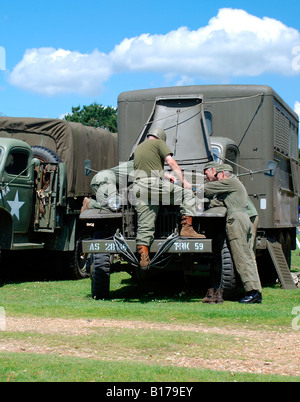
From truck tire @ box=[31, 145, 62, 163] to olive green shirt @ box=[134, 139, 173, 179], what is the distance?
4.74 metres

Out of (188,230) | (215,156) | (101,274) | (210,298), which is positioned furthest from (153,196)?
(215,156)

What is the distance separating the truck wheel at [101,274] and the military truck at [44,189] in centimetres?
298

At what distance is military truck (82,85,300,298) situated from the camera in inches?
363

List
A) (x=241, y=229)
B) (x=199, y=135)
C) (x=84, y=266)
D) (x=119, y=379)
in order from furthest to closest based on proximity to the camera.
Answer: (x=84, y=266), (x=199, y=135), (x=241, y=229), (x=119, y=379)

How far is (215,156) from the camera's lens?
11062 millimetres

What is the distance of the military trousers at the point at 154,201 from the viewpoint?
876cm

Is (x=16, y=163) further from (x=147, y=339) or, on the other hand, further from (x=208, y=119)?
(x=147, y=339)

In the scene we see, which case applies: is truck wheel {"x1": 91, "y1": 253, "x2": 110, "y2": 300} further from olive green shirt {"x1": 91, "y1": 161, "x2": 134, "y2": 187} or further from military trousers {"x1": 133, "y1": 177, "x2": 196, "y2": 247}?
olive green shirt {"x1": 91, "y1": 161, "x2": 134, "y2": 187}

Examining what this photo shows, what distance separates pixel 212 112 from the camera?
12211mm

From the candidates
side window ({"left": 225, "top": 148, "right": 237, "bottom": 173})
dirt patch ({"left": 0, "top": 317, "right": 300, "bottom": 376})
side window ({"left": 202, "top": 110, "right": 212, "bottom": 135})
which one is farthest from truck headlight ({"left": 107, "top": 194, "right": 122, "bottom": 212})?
side window ({"left": 202, "top": 110, "right": 212, "bottom": 135})

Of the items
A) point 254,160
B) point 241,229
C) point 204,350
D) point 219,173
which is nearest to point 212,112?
point 254,160

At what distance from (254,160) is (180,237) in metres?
3.78
